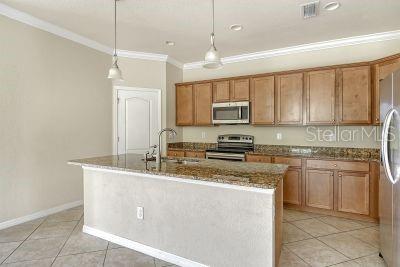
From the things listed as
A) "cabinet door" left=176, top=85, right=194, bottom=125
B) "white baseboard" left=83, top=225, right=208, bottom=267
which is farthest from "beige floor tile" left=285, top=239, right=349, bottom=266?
"cabinet door" left=176, top=85, right=194, bottom=125

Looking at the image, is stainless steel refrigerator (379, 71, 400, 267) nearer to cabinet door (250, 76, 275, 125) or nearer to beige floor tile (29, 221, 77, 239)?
cabinet door (250, 76, 275, 125)

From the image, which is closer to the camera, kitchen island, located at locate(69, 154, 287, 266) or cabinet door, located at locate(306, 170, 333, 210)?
kitchen island, located at locate(69, 154, 287, 266)

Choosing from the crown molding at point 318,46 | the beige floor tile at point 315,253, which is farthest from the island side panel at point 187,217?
the crown molding at point 318,46

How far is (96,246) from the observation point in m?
2.58

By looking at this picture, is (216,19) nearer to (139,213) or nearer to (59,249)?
(139,213)

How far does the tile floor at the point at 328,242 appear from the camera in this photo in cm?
234

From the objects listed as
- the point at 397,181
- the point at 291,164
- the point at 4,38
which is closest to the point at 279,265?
the point at 397,181

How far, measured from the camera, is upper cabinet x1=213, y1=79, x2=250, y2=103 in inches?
174

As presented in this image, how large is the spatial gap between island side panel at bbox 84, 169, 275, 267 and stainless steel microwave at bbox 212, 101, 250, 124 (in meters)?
2.49

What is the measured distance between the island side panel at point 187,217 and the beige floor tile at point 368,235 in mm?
1713

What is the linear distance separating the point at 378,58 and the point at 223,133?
286cm

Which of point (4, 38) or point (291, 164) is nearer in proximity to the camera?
point (4, 38)

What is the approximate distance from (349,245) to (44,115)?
14.0 feet

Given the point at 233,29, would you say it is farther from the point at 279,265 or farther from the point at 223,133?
the point at 279,265
